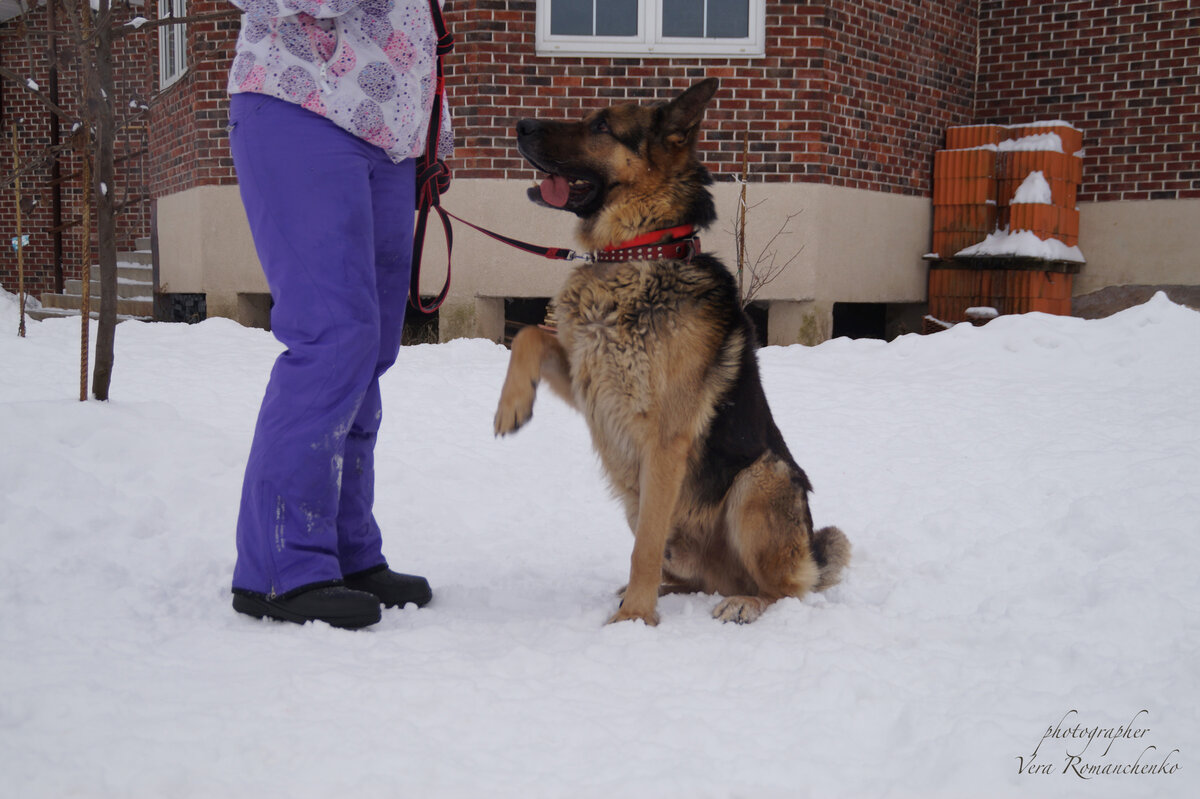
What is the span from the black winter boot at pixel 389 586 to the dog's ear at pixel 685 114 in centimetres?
170

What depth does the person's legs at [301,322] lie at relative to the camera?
8.71 feet

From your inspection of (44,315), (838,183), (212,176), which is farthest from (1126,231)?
(44,315)

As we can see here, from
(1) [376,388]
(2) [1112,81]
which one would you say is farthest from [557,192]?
(2) [1112,81]

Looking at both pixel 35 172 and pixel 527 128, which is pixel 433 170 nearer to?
pixel 527 128

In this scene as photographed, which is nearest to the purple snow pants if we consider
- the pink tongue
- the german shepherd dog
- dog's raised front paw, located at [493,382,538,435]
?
dog's raised front paw, located at [493,382,538,435]

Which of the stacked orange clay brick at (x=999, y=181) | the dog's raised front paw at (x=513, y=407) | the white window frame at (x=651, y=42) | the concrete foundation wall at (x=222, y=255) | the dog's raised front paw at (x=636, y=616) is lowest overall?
the dog's raised front paw at (x=636, y=616)

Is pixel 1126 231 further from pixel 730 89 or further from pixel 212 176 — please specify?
pixel 212 176

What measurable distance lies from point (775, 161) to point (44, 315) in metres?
8.75

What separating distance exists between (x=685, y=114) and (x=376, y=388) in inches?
54.1

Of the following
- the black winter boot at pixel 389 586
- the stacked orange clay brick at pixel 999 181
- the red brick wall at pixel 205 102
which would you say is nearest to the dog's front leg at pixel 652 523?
the black winter boot at pixel 389 586

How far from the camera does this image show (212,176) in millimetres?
8906

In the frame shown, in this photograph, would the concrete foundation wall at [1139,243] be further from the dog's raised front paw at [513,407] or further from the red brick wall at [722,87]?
the dog's raised front paw at [513,407]

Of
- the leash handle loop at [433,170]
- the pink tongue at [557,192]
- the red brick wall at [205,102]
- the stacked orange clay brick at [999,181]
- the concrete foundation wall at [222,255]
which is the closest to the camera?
the leash handle loop at [433,170]

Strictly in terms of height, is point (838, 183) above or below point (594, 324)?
above
